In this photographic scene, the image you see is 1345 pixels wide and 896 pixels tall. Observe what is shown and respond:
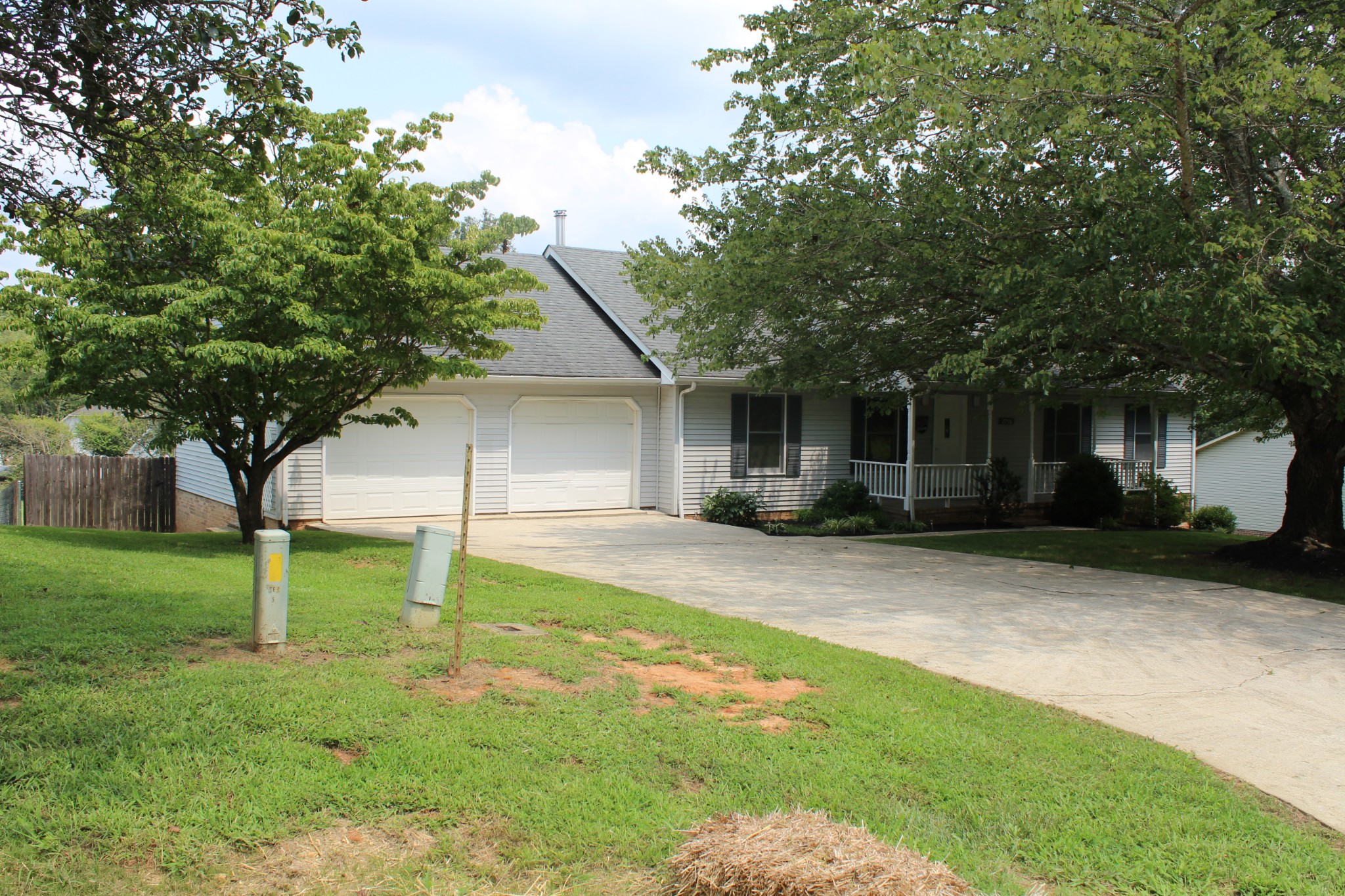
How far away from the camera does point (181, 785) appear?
401 cm

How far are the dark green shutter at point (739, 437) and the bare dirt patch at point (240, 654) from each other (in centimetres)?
1271

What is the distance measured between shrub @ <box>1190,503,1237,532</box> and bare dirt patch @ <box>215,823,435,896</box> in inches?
856

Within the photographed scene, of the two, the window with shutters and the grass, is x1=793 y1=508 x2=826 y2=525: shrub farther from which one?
the grass

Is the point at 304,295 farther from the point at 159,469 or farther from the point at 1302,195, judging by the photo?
the point at 1302,195

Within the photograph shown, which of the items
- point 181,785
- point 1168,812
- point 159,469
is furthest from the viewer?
point 159,469

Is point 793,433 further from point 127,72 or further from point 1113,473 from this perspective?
point 127,72

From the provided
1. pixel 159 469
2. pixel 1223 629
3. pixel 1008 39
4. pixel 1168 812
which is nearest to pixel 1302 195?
pixel 1008 39

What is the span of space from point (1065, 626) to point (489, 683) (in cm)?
555

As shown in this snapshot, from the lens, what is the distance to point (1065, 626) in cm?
880

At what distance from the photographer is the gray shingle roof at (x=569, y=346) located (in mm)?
17125

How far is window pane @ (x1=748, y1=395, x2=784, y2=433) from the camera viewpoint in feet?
61.3

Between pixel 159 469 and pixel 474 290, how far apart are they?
9.12 metres

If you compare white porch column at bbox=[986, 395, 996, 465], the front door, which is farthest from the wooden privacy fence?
white porch column at bbox=[986, 395, 996, 465]

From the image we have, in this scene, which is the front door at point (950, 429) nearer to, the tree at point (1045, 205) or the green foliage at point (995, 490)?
the green foliage at point (995, 490)
